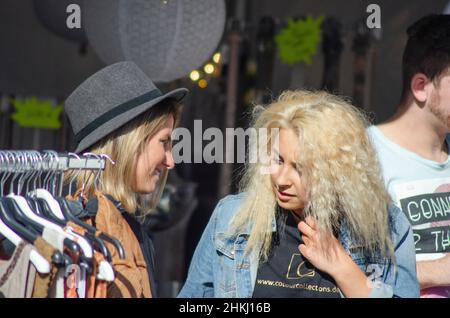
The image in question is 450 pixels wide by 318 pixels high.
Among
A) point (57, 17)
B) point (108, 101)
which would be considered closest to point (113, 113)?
point (108, 101)

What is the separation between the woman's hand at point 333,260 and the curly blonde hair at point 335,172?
0.09 feet

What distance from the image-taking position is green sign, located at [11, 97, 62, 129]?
335 centimetres

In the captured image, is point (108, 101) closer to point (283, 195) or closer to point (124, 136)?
point (124, 136)

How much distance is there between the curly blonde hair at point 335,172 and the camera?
6.22 ft

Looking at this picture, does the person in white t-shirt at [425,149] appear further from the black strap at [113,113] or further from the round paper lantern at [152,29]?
the black strap at [113,113]

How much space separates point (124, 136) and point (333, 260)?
24.7 inches

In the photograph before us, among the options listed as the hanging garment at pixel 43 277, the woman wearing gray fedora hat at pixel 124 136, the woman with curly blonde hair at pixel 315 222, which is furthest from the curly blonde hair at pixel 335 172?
the hanging garment at pixel 43 277

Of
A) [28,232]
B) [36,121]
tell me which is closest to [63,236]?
[28,232]

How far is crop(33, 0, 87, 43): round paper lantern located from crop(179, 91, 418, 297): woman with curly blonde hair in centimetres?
128

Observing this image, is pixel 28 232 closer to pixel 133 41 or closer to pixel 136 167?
pixel 136 167

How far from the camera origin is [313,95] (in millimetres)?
2020

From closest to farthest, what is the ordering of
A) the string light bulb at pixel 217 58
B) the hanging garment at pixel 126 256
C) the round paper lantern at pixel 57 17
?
1. the hanging garment at pixel 126 256
2. the round paper lantern at pixel 57 17
3. the string light bulb at pixel 217 58

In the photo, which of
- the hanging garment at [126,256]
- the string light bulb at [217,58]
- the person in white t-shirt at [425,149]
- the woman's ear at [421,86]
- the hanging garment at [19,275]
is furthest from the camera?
the string light bulb at [217,58]

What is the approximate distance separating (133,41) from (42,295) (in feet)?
3.50
